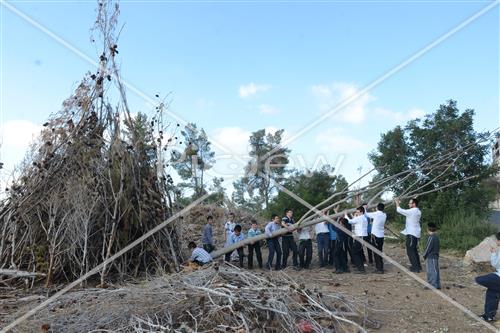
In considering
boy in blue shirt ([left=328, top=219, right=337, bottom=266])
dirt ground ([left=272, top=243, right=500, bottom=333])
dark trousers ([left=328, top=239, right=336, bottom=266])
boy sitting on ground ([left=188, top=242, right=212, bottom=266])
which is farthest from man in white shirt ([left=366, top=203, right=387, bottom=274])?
boy sitting on ground ([left=188, top=242, right=212, bottom=266])

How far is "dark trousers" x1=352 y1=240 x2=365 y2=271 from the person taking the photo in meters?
10.1

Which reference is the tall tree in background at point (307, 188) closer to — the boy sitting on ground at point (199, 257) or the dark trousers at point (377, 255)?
the dark trousers at point (377, 255)

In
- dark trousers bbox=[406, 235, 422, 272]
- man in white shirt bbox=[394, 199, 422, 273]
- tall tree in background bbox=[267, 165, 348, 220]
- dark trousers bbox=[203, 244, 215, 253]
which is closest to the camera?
man in white shirt bbox=[394, 199, 422, 273]

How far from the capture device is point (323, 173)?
77.1 ft

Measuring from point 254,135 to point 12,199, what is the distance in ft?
57.2

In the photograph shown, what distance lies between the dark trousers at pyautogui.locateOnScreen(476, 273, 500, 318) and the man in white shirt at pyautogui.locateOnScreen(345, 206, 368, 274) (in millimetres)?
3609

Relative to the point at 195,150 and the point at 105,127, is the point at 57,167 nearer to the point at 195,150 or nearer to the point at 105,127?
the point at 105,127

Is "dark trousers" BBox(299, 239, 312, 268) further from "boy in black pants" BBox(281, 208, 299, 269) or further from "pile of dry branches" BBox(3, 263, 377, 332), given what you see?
"pile of dry branches" BBox(3, 263, 377, 332)

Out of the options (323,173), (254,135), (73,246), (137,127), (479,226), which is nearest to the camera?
(73,246)

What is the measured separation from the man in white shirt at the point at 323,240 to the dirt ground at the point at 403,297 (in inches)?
9.6

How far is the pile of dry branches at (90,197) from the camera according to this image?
8.31 metres

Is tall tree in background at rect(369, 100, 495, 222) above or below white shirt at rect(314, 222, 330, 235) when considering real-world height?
above

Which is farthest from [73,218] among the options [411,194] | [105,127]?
[411,194]
